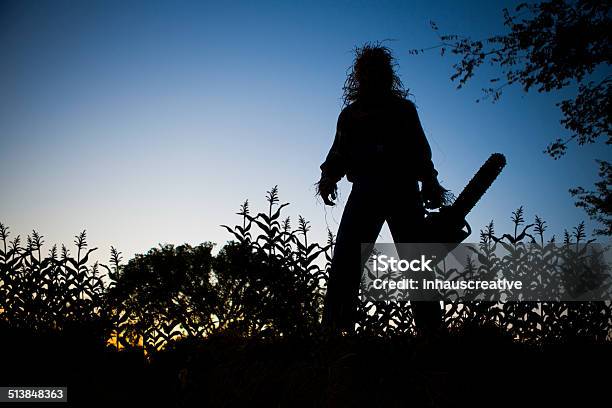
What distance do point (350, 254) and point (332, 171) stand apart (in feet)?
3.38

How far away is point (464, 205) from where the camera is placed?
3715 millimetres

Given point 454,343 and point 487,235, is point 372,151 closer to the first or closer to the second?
point 487,235

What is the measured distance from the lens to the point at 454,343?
116 inches

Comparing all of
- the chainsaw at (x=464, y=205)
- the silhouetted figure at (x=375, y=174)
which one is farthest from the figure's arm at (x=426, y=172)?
the chainsaw at (x=464, y=205)

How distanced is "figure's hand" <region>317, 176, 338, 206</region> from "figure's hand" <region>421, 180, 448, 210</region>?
3.40ft

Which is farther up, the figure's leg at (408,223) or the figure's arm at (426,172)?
the figure's arm at (426,172)

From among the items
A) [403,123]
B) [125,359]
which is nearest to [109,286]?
[125,359]

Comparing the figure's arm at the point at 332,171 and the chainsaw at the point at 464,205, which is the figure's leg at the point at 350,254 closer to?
the figure's arm at the point at 332,171

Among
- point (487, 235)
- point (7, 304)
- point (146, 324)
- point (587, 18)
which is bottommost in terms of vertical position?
point (146, 324)

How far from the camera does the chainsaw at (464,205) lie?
366cm

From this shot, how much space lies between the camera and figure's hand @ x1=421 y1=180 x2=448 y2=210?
439cm

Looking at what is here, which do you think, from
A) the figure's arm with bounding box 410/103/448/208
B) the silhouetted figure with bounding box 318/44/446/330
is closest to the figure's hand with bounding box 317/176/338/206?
the silhouetted figure with bounding box 318/44/446/330

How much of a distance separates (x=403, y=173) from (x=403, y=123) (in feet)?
2.02

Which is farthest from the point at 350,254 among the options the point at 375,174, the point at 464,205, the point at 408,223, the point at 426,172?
the point at 426,172
